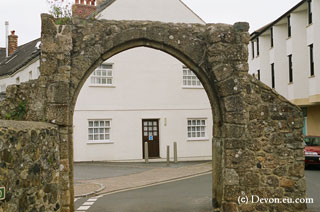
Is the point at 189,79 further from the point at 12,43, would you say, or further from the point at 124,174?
the point at 12,43

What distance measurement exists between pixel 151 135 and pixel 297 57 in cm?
1112

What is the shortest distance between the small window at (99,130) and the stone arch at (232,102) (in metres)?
12.0

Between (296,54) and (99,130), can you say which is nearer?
(99,130)

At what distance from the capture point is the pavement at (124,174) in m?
12.3

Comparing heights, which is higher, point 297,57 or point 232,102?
point 297,57

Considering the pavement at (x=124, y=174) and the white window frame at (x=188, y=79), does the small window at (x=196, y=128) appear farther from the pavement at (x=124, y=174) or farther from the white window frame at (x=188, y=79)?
the white window frame at (x=188, y=79)

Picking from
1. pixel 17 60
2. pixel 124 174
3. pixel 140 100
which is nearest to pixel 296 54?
pixel 140 100

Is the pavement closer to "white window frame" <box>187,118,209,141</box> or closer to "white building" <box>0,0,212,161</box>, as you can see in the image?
"white building" <box>0,0,212,161</box>

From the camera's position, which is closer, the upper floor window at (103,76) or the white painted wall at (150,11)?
the white painted wall at (150,11)

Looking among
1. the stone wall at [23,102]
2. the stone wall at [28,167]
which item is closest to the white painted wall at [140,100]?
the stone wall at [23,102]

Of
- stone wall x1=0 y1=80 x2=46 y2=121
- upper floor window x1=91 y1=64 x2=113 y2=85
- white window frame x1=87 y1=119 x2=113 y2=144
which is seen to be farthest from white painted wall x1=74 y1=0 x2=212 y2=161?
stone wall x1=0 y1=80 x2=46 y2=121

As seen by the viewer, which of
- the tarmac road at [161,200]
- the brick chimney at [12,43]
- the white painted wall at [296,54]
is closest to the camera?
the tarmac road at [161,200]

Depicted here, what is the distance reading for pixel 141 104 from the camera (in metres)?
20.3

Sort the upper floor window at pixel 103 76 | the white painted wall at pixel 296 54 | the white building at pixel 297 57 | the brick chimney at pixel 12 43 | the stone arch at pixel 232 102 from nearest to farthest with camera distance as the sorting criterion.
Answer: the stone arch at pixel 232 102, the upper floor window at pixel 103 76, the white painted wall at pixel 296 54, the white building at pixel 297 57, the brick chimney at pixel 12 43
